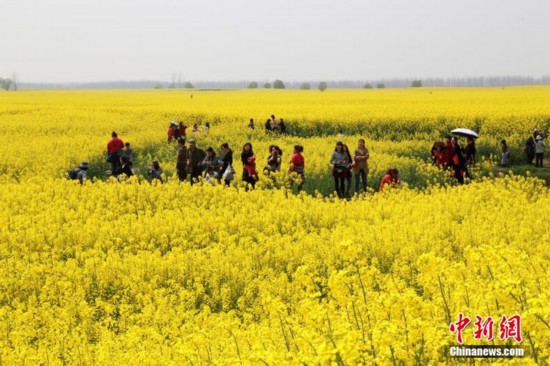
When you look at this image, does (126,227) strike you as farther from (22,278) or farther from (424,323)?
(424,323)

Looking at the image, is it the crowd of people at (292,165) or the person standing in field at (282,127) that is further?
the person standing in field at (282,127)

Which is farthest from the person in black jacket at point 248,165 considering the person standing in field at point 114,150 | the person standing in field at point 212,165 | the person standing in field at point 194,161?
the person standing in field at point 114,150

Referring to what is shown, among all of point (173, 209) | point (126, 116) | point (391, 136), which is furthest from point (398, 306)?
point (126, 116)

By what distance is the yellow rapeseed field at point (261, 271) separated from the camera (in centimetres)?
484

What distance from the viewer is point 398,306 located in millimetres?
4973

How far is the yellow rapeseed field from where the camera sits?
4.84 meters

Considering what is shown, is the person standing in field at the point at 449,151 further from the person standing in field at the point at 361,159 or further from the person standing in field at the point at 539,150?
the person standing in field at the point at 539,150

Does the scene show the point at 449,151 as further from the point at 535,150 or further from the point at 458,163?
the point at 535,150

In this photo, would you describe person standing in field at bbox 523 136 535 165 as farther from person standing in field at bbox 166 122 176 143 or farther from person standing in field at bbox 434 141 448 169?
person standing in field at bbox 166 122 176 143

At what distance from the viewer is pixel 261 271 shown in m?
9.67

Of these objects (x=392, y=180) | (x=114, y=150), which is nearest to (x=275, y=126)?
(x=114, y=150)

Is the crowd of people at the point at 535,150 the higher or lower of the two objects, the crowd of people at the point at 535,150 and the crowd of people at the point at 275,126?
the lower

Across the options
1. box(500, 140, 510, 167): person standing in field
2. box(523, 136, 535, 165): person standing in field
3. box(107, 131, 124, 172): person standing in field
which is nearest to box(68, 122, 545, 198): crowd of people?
box(107, 131, 124, 172): person standing in field

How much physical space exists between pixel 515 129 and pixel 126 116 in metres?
23.2
